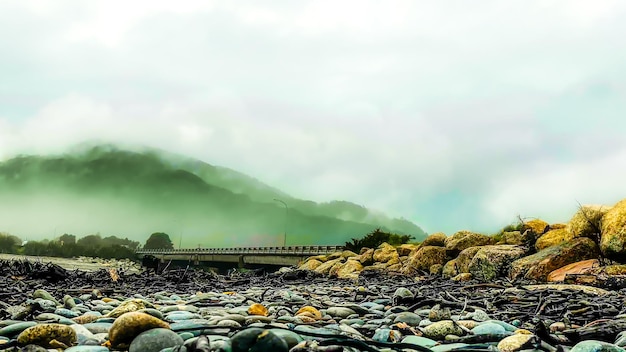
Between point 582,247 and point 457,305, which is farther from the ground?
point 582,247

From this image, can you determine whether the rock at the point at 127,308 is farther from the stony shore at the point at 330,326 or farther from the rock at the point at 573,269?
the rock at the point at 573,269

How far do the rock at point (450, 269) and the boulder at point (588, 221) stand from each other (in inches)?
123

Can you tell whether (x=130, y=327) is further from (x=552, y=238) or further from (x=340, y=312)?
(x=552, y=238)

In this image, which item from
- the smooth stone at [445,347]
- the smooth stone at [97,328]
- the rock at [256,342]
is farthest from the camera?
the smooth stone at [97,328]

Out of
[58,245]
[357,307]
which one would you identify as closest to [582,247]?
[357,307]

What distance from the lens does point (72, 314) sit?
16.0 ft

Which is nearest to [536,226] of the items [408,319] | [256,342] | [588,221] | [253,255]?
[588,221]

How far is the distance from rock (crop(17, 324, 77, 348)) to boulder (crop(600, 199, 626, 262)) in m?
10.5

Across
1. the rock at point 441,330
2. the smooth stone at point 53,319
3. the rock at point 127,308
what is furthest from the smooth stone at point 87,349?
the rock at point 441,330

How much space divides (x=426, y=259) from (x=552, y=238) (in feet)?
12.4

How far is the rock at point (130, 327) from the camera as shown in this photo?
10.7 ft

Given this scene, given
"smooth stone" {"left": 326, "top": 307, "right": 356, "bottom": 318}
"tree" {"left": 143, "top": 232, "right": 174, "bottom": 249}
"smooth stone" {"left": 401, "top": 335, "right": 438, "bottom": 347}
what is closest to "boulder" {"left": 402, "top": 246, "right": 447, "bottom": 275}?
"smooth stone" {"left": 326, "top": 307, "right": 356, "bottom": 318}

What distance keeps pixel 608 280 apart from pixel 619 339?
5974 mm

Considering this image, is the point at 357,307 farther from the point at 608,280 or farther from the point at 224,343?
the point at 608,280
